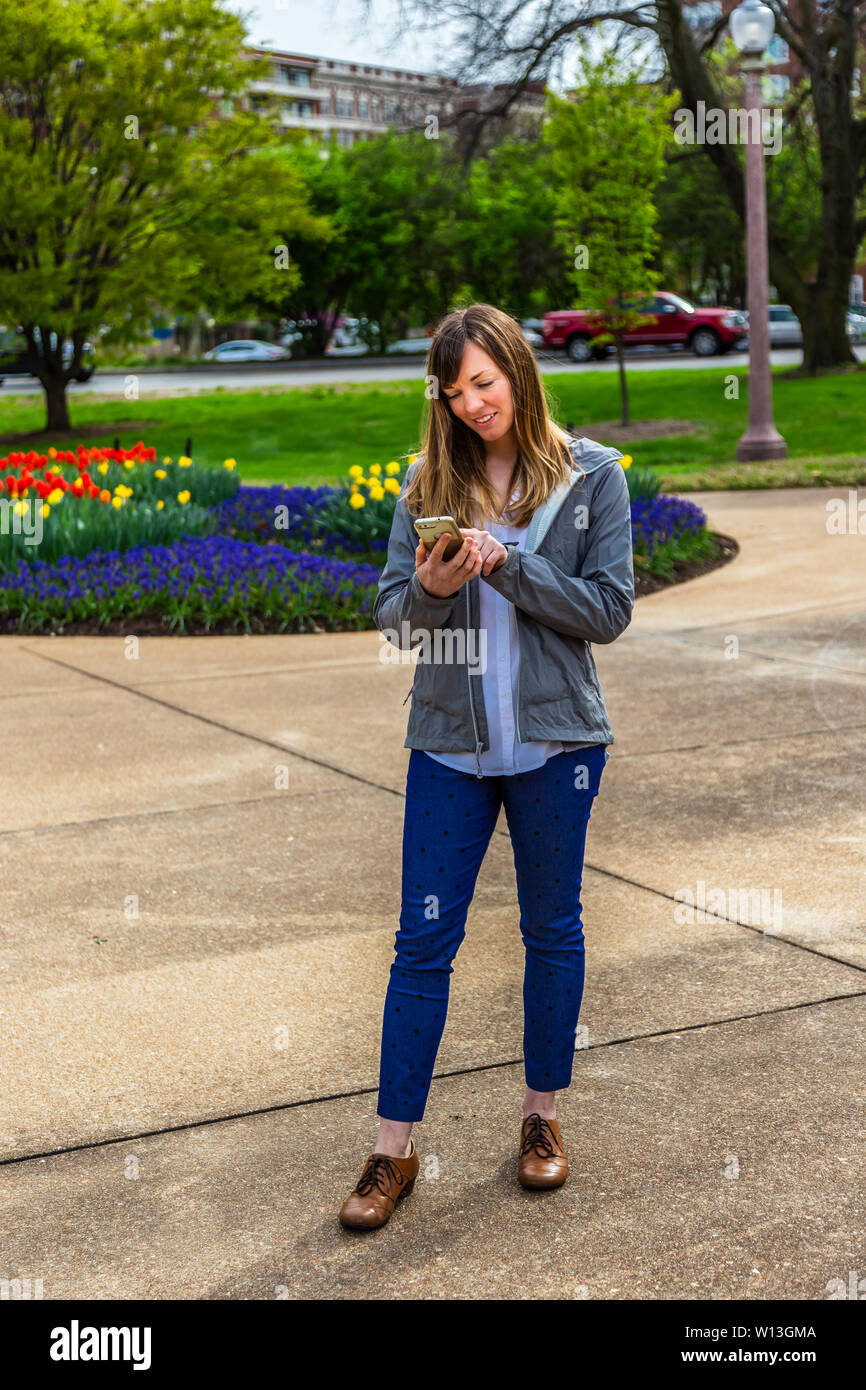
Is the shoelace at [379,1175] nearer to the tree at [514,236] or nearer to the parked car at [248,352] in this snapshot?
the tree at [514,236]

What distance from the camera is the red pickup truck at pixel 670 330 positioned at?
109 feet

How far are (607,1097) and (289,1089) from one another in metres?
0.70

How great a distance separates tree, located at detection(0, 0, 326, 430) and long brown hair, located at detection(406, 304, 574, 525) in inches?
752

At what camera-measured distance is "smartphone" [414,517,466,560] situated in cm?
260

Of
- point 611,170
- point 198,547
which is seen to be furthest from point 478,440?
point 611,170

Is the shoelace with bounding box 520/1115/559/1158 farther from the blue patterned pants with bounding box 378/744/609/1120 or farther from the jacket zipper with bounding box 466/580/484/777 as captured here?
the jacket zipper with bounding box 466/580/484/777

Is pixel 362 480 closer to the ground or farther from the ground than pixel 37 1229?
farther from the ground

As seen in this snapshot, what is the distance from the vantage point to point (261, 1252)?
2777 mm

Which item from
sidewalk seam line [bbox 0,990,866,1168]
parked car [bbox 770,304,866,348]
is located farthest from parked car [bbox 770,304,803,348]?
sidewalk seam line [bbox 0,990,866,1168]

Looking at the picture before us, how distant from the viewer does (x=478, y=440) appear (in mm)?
2967

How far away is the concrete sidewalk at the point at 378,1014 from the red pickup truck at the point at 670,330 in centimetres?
2775

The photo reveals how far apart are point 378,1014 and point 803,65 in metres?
23.8
